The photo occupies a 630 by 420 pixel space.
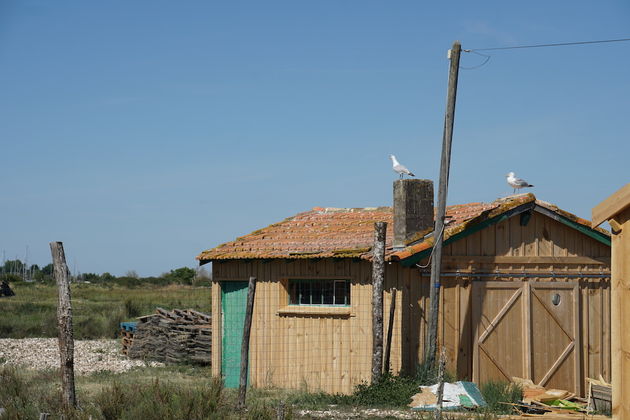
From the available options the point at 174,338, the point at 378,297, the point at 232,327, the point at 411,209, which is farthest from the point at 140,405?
the point at 174,338

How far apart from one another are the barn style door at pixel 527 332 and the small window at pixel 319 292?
8.18 feet

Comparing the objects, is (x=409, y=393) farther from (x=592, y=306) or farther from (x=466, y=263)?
(x=592, y=306)

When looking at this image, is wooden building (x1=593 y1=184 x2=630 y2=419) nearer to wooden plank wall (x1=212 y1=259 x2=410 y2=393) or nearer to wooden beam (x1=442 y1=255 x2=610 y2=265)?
wooden plank wall (x1=212 y1=259 x2=410 y2=393)

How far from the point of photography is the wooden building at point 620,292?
7.79 meters

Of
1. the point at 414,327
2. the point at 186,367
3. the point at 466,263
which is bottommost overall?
the point at 186,367

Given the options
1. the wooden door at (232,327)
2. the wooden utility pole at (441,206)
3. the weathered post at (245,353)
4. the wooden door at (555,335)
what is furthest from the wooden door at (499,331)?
the wooden door at (232,327)

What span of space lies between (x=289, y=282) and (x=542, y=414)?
6.03 meters

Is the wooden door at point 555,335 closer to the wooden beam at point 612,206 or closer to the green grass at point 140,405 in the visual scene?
the green grass at point 140,405

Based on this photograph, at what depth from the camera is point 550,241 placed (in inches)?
661

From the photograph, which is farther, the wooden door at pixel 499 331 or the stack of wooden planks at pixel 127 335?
the stack of wooden planks at pixel 127 335

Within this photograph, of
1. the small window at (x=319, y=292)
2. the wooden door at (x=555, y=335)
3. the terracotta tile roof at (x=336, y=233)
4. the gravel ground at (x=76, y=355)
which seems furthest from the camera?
the gravel ground at (x=76, y=355)

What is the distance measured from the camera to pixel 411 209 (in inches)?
637

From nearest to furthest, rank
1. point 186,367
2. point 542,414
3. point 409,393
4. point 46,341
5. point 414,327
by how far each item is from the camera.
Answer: point 542,414
point 409,393
point 414,327
point 186,367
point 46,341

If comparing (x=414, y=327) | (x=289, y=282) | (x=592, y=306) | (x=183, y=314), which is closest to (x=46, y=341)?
(x=183, y=314)
